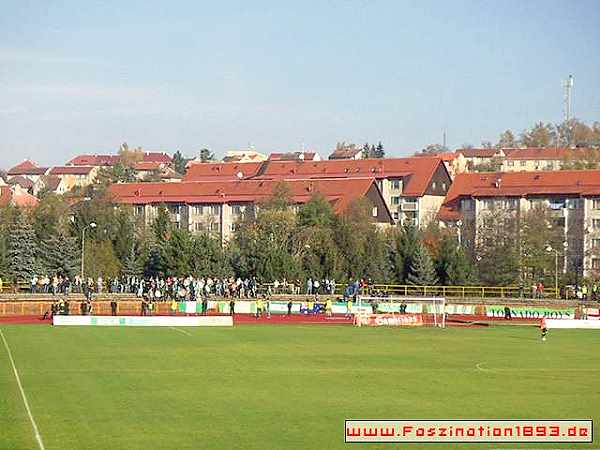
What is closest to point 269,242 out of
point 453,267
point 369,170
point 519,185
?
point 453,267

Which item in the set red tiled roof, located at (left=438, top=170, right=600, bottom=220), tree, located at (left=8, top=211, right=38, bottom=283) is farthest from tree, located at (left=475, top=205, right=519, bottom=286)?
tree, located at (left=8, top=211, right=38, bottom=283)

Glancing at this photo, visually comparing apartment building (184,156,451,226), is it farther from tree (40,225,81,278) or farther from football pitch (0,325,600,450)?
football pitch (0,325,600,450)

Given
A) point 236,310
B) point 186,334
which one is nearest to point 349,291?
point 236,310

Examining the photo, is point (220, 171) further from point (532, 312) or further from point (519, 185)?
point (532, 312)

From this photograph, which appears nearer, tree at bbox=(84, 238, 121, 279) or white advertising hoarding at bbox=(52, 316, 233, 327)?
white advertising hoarding at bbox=(52, 316, 233, 327)

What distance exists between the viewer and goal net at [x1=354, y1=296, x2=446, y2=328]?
72750mm

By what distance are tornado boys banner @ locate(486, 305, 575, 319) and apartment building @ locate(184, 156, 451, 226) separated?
6085 centimetres

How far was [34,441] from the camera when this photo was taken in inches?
1082

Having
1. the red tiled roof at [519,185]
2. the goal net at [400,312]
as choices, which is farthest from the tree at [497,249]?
the red tiled roof at [519,185]

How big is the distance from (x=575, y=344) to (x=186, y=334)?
19.0 meters

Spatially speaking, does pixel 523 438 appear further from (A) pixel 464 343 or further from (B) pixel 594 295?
(B) pixel 594 295

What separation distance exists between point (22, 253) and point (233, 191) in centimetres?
4953

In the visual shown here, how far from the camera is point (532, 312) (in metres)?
82.1

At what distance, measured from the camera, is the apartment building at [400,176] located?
153375 mm
